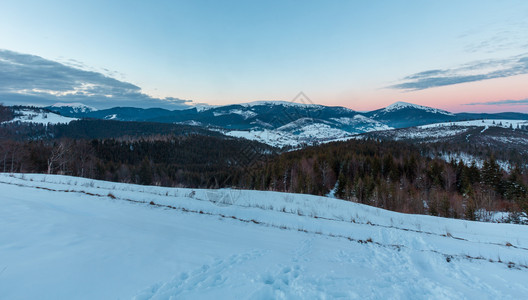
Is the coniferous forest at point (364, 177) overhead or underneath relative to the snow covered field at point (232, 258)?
underneath

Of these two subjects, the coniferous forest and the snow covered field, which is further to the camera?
the coniferous forest

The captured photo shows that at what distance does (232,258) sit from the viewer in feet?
16.3

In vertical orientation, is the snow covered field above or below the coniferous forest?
above

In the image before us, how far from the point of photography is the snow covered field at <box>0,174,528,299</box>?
357 cm

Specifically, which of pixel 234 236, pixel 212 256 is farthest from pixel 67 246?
pixel 234 236

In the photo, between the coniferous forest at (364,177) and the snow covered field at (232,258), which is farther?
the coniferous forest at (364,177)

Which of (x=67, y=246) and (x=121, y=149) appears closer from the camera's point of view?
(x=67, y=246)

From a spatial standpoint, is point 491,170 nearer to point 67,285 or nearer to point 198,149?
point 67,285

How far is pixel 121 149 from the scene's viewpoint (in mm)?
114812

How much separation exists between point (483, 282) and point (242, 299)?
5186mm

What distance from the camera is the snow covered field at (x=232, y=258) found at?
3566 millimetres

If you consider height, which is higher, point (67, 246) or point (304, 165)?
point (67, 246)

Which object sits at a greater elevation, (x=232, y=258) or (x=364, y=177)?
(x=232, y=258)

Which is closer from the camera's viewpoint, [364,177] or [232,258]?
[232,258]
